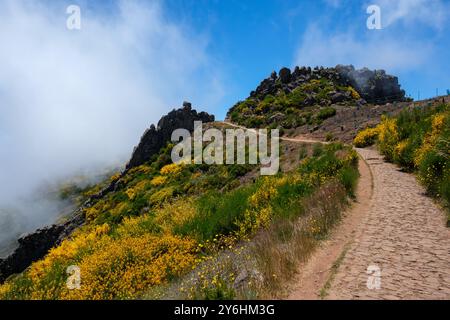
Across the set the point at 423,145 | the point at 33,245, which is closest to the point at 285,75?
the point at 33,245

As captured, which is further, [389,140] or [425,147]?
[389,140]

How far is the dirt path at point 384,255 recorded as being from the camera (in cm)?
534

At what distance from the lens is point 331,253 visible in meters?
7.16

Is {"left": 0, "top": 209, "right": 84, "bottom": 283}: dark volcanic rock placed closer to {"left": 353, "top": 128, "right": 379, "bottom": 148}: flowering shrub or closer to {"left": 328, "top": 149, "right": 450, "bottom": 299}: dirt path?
{"left": 353, "top": 128, "right": 379, "bottom": 148}: flowering shrub

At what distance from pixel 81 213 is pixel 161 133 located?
18328 mm

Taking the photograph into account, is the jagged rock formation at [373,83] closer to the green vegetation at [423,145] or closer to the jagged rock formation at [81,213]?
the jagged rock formation at [81,213]

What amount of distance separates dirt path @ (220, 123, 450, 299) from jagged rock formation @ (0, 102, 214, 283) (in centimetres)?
3275

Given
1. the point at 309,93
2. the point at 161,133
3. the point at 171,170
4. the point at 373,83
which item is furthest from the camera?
the point at 373,83

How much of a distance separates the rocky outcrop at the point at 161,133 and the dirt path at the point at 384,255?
45534mm

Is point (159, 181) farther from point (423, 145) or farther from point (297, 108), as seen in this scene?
point (297, 108)

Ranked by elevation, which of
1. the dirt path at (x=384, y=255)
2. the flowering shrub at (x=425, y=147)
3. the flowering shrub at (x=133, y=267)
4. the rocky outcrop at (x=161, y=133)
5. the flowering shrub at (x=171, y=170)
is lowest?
the flowering shrub at (x=133, y=267)

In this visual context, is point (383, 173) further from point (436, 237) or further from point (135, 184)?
point (135, 184)

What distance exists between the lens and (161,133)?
2200 inches

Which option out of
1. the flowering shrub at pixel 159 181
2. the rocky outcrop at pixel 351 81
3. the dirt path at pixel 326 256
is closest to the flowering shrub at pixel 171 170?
the flowering shrub at pixel 159 181
